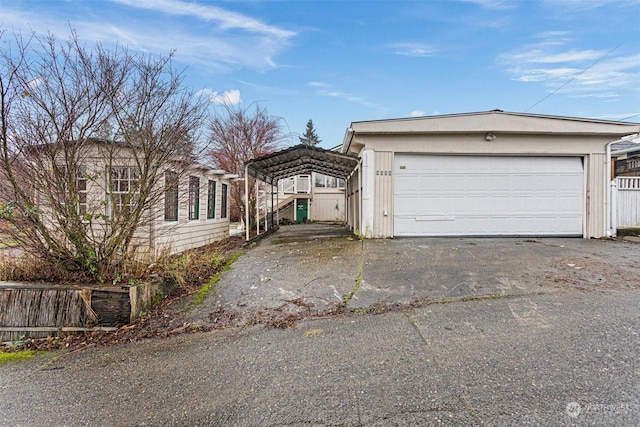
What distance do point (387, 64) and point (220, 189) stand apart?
8.50m

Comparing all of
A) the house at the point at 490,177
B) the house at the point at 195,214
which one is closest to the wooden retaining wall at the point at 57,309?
the house at the point at 195,214

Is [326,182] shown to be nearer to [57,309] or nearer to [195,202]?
[195,202]

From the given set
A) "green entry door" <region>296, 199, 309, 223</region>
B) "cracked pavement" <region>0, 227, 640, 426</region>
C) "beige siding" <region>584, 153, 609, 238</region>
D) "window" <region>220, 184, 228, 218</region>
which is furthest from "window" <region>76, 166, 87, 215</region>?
"green entry door" <region>296, 199, 309, 223</region>

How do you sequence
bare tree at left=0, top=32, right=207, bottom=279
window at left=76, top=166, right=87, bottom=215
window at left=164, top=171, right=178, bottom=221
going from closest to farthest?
bare tree at left=0, top=32, right=207, bottom=279
window at left=76, top=166, right=87, bottom=215
window at left=164, top=171, right=178, bottom=221

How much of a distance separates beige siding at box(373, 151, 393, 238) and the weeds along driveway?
116cm

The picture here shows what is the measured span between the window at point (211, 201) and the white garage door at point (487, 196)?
5748 mm

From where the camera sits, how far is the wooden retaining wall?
12.3ft

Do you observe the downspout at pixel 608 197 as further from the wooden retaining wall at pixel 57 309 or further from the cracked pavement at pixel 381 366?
the wooden retaining wall at pixel 57 309

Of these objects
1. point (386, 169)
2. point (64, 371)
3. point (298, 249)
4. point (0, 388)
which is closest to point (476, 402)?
point (64, 371)

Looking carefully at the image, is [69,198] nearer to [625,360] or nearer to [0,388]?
[0,388]

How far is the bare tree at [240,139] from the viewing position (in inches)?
575

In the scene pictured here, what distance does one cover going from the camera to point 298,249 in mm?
7844

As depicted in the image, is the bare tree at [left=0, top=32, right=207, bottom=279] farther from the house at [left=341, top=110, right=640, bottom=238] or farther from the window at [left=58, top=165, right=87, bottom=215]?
the house at [left=341, top=110, right=640, bottom=238]

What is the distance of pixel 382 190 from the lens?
879cm
